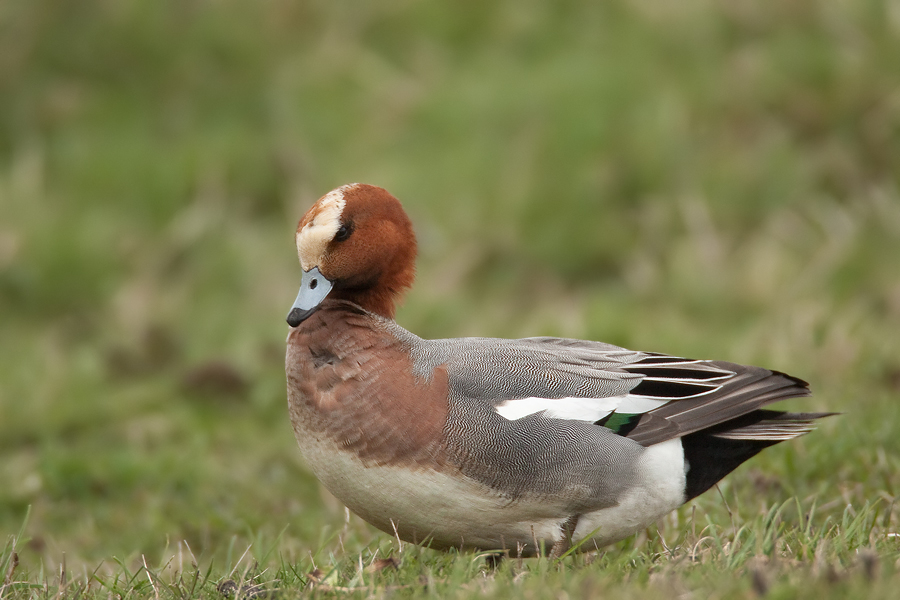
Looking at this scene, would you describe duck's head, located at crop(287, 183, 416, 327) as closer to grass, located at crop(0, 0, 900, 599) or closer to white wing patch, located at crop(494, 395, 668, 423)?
white wing patch, located at crop(494, 395, 668, 423)

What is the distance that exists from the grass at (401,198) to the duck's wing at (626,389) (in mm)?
1238

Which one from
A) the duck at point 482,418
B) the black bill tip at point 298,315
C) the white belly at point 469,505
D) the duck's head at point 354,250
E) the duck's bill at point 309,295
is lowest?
Result: the white belly at point 469,505

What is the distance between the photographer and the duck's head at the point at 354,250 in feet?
10.5

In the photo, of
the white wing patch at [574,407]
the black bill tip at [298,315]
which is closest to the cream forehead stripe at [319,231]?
the black bill tip at [298,315]

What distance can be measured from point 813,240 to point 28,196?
496cm

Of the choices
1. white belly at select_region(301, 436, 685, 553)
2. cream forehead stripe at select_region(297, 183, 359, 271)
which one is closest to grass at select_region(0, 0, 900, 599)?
white belly at select_region(301, 436, 685, 553)

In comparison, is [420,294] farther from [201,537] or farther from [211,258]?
[201,537]

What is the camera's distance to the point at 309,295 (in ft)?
10.5

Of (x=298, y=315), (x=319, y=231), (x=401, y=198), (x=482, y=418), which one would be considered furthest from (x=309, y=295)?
(x=401, y=198)

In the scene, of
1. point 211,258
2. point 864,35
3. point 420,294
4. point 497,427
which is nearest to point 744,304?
point 420,294

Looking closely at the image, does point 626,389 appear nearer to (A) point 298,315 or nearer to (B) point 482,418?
(B) point 482,418

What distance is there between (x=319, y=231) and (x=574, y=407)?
0.89 m

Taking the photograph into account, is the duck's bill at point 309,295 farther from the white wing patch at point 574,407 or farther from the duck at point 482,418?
the white wing patch at point 574,407

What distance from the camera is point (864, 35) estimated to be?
24.9ft
